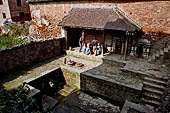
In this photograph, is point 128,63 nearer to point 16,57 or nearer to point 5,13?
point 16,57

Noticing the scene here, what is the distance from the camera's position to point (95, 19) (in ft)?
33.6

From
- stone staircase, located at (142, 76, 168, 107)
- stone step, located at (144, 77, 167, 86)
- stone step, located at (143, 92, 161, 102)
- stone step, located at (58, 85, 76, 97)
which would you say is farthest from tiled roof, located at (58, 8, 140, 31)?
stone step, located at (58, 85, 76, 97)

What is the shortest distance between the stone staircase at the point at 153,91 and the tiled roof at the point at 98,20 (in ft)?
12.3

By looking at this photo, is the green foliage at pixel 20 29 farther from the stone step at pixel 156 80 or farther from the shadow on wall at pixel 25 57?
the stone step at pixel 156 80

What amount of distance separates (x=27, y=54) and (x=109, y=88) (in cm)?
627

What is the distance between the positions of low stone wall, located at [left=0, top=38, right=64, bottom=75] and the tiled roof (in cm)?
226

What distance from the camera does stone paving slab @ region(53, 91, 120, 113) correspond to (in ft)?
20.5

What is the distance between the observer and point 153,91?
6410mm

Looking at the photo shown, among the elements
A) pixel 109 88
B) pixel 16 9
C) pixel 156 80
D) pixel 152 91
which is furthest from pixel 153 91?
pixel 16 9

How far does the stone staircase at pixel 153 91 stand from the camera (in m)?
6.21

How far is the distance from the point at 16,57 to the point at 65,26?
15.8ft

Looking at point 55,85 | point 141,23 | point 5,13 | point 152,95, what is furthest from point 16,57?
point 5,13

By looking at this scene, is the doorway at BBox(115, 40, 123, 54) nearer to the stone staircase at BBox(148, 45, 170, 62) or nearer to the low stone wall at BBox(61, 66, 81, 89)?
the stone staircase at BBox(148, 45, 170, 62)

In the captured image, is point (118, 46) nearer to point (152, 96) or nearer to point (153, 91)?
point (153, 91)
